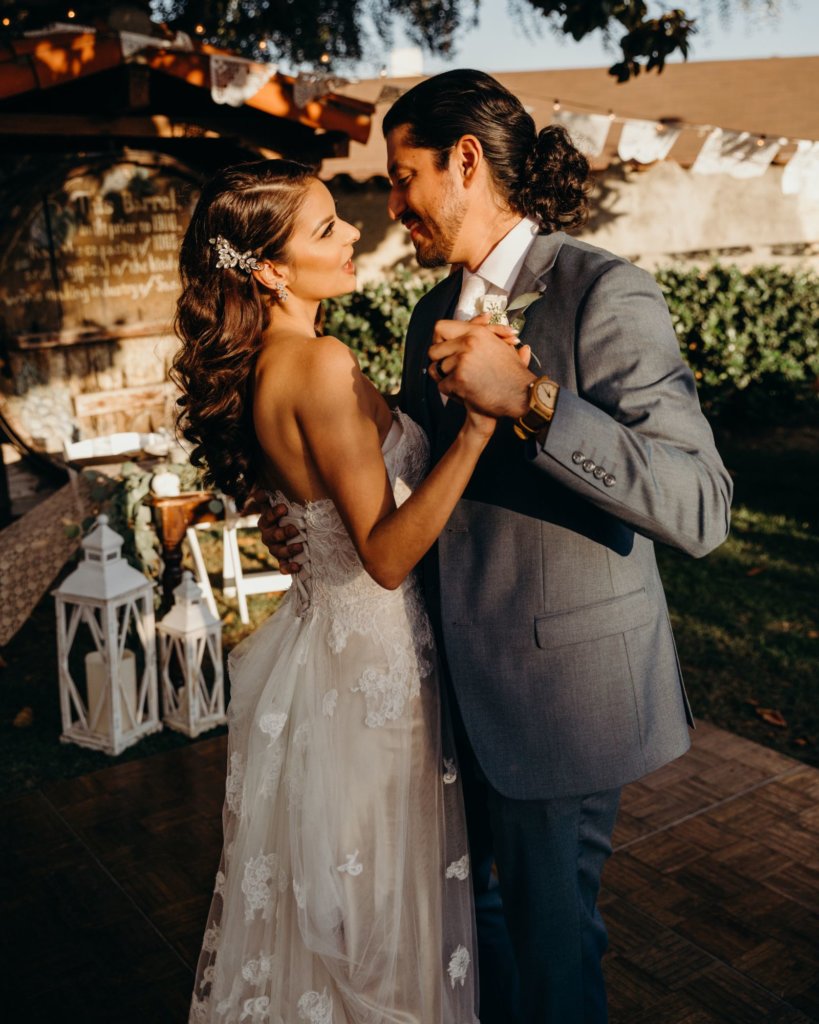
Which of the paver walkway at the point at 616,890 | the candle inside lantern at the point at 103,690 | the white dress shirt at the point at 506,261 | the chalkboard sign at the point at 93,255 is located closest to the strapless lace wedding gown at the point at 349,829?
the white dress shirt at the point at 506,261

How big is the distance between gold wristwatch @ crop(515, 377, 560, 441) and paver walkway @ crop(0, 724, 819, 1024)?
1855mm

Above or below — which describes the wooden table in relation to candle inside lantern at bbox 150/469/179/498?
below

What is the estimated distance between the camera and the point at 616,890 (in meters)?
3.39

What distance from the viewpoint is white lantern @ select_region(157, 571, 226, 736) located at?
4504mm

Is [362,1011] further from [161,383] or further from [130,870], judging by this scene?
[161,383]

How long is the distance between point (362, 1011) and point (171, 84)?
6.60 m

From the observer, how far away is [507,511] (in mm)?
2162

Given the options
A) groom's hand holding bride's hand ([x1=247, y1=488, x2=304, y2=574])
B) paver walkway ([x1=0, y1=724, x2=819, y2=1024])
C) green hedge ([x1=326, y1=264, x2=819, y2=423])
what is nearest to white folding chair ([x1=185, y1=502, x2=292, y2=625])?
paver walkway ([x1=0, y1=724, x2=819, y2=1024])

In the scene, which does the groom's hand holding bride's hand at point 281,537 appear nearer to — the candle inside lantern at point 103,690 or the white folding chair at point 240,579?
the candle inside lantern at point 103,690

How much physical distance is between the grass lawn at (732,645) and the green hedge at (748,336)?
89.5 inches

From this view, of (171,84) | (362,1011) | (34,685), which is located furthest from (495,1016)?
(171,84)

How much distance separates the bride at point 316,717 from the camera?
2307 mm

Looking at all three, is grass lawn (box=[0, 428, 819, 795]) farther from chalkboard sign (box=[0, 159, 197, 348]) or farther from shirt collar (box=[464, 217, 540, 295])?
shirt collar (box=[464, 217, 540, 295])

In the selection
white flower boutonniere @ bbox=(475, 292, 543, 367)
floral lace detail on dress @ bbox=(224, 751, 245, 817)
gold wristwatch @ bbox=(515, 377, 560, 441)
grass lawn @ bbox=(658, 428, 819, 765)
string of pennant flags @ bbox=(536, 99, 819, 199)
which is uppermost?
string of pennant flags @ bbox=(536, 99, 819, 199)
